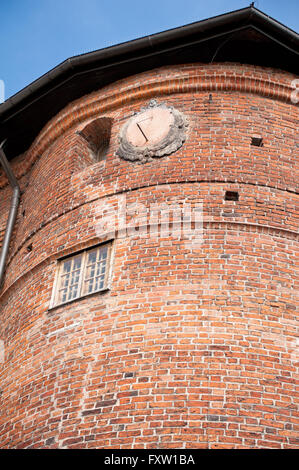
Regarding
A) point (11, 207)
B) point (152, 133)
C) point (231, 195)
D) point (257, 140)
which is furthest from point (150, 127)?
point (11, 207)

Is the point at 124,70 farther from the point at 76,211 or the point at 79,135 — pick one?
the point at 76,211

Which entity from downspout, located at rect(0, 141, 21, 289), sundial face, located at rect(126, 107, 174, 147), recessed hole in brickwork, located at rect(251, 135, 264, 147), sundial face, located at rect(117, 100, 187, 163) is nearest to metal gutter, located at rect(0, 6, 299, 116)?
sundial face, located at rect(117, 100, 187, 163)

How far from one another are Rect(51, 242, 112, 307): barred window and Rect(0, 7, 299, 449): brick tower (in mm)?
29

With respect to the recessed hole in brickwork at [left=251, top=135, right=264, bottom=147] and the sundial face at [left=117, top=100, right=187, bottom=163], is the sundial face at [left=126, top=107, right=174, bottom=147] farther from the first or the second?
the recessed hole in brickwork at [left=251, top=135, right=264, bottom=147]

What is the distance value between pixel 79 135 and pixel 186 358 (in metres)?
5.19

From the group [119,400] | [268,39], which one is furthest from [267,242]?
[268,39]

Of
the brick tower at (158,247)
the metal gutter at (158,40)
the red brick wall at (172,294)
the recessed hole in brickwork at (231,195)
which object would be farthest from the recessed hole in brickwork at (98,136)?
the recessed hole in brickwork at (231,195)

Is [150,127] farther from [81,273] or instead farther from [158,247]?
[81,273]

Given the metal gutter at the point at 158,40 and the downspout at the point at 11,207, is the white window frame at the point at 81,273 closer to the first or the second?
the downspout at the point at 11,207

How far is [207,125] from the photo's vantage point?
35.9ft

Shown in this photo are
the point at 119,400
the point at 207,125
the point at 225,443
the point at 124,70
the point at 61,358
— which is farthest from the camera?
the point at 124,70

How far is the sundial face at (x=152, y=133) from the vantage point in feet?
35.5
